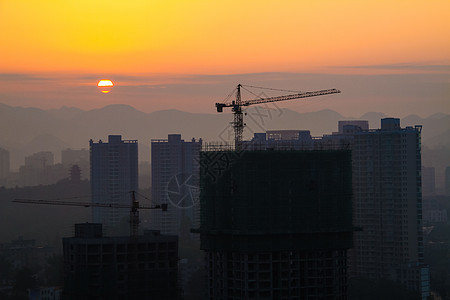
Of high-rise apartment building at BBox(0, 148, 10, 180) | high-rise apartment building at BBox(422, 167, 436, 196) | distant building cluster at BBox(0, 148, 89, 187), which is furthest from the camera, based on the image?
high-rise apartment building at BBox(0, 148, 10, 180)

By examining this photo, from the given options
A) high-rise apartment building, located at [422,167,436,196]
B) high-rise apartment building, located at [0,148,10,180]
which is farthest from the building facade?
high-rise apartment building, located at [0,148,10,180]

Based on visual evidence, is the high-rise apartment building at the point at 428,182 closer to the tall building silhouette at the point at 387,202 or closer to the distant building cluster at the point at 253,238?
the tall building silhouette at the point at 387,202

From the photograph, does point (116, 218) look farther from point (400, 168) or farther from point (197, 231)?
point (197, 231)

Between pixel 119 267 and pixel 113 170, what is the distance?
68161 millimetres

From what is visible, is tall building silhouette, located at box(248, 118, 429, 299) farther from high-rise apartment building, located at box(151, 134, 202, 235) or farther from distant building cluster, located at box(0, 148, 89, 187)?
distant building cluster, located at box(0, 148, 89, 187)

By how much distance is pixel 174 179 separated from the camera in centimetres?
10438

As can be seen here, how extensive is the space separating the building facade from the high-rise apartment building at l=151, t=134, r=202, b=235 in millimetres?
53379

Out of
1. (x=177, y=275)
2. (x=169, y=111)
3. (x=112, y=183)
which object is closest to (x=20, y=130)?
(x=169, y=111)

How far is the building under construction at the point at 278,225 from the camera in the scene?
34.2 meters

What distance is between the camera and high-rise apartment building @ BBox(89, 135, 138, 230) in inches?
4171

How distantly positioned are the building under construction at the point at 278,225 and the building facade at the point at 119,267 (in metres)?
6.01

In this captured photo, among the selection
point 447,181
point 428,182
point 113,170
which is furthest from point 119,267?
point 447,181

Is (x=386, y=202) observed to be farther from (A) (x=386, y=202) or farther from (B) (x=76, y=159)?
(B) (x=76, y=159)

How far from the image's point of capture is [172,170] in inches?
4190
